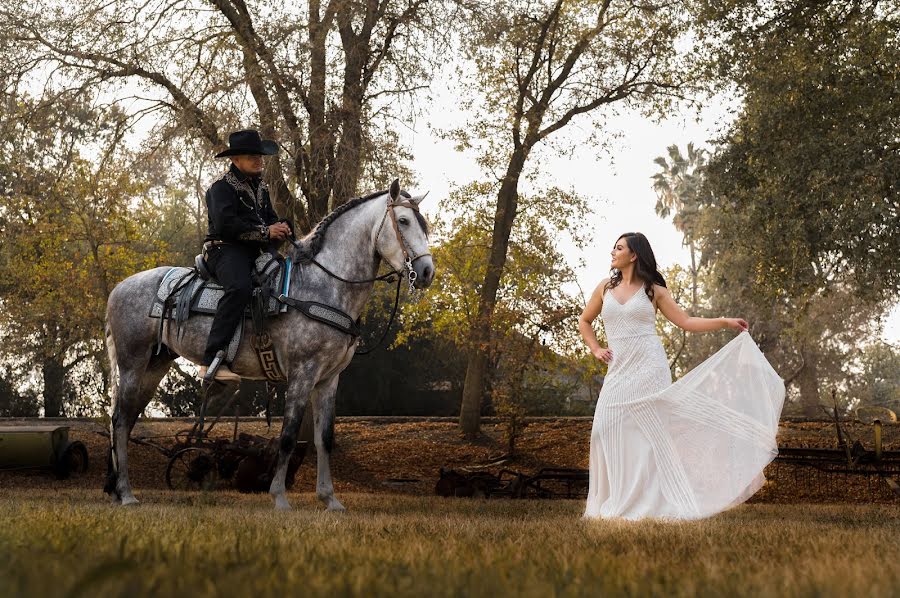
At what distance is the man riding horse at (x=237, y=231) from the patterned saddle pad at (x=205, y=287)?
185 mm

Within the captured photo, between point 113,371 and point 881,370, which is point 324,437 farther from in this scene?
point 881,370

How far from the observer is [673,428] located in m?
8.58

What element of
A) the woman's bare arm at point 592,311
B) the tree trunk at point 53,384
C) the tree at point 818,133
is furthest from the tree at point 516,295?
the tree trunk at point 53,384

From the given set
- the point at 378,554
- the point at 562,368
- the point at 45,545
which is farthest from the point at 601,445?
the point at 562,368

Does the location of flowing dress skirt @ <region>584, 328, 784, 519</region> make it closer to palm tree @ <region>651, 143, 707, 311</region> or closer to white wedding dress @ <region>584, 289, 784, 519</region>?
white wedding dress @ <region>584, 289, 784, 519</region>

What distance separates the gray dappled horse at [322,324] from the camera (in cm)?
1032

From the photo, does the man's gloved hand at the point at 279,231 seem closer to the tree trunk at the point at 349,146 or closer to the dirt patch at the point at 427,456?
the tree trunk at the point at 349,146

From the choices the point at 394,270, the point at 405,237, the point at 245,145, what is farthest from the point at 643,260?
the point at 245,145

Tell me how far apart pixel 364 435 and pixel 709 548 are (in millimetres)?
16997

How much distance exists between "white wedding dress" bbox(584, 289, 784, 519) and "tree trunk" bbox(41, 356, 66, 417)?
1120 inches

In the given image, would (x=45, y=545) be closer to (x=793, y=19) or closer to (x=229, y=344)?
(x=229, y=344)

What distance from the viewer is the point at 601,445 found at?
8.84 m

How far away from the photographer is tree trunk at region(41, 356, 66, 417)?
1320 inches

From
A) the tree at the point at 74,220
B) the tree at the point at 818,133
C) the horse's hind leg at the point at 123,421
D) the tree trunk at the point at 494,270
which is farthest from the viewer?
the tree trunk at the point at 494,270
